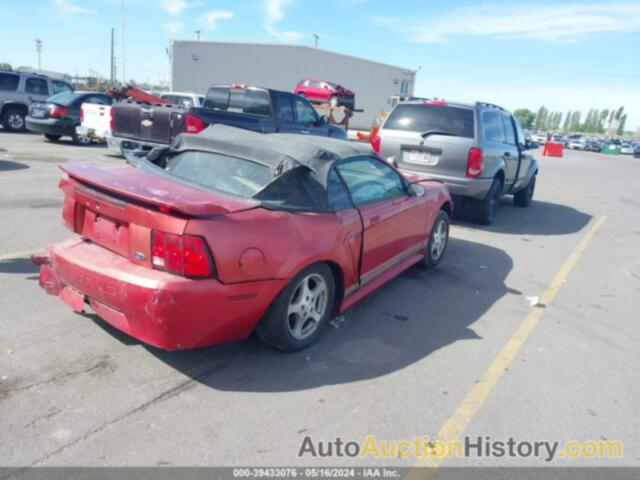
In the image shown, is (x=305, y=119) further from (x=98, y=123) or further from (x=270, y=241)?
(x=270, y=241)

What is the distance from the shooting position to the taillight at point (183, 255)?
295 centimetres

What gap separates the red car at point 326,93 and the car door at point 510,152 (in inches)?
696

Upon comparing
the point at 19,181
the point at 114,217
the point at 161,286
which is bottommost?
the point at 19,181

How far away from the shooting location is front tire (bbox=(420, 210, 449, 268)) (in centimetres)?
576

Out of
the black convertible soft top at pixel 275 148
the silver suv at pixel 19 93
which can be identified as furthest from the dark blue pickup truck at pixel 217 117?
the silver suv at pixel 19 93

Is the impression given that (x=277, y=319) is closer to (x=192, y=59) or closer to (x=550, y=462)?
(x=550, y=462)

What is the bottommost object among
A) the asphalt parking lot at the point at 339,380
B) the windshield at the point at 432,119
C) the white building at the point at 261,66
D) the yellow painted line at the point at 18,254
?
the yellow painted line at the point at 18,254

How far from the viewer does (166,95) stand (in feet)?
58.6

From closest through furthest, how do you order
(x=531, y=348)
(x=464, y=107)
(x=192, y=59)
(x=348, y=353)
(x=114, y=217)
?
(x=114, y=217) < (x=348, y=353) < (x=531, y=348) < (x=464, y=107) < (x=192, y=59)

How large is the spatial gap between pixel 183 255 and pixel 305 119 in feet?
29.6

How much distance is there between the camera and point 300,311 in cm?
365

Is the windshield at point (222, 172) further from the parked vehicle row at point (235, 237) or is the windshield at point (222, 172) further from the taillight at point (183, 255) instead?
the taillight at point (183, 255)

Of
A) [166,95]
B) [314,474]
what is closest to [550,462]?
[314,474]

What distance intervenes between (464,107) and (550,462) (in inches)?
253
